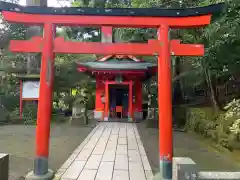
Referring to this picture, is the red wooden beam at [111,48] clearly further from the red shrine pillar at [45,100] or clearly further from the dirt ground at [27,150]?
the dirt ground at [27,150]

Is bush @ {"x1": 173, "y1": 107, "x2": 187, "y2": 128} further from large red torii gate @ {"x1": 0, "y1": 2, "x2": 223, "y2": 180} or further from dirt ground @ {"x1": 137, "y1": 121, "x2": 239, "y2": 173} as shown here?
large red torii gate @ {"x1": 0, "y1": 2, "x2": 223, "y2": 180}

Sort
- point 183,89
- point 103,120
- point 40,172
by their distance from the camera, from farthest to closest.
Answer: point 183,89 → point 103,120 → point 40,172

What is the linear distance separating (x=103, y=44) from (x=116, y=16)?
2.28 ft

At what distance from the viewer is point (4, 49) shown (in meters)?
19.2

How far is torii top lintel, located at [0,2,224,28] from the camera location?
5520 millimetres

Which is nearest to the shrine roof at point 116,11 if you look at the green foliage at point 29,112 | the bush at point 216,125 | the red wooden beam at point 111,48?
the red wooden beam at point 111,48

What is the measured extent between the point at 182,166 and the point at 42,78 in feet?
11.6

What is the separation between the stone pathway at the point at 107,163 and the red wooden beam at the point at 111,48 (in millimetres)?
2726

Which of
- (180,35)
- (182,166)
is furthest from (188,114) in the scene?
(182,166)

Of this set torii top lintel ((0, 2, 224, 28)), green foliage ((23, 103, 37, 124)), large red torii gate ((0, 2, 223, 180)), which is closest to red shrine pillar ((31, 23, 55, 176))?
large red torii gate ((0, 2, 223, 180))

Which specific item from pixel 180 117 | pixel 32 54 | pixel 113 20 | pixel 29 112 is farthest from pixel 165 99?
pixel 32 54


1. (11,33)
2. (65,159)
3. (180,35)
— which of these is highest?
(11,33)

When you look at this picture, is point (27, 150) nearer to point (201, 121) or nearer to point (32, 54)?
point (201, 121)

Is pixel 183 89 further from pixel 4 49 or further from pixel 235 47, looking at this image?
pixel 4 49
